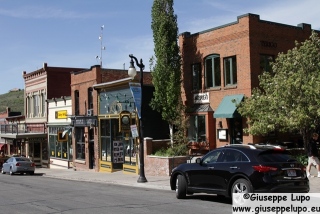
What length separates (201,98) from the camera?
2486 cm

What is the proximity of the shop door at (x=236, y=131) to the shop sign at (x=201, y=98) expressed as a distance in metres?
2.31

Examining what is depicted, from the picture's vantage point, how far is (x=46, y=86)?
4084 centimetres

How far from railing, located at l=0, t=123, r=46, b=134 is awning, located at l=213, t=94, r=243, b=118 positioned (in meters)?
23.7

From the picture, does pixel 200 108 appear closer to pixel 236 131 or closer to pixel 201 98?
pixel 201 98

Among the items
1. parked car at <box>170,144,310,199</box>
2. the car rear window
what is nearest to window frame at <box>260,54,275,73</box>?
parked car at <box>170,144,310,199</box>

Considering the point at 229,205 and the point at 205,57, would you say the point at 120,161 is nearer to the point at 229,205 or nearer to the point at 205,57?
the point at 205,57

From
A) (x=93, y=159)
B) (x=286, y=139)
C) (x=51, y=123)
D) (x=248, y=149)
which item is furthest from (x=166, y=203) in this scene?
(x=51, y=123)

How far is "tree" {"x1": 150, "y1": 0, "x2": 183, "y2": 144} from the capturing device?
24.5 metres

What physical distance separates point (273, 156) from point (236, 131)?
1123 cm

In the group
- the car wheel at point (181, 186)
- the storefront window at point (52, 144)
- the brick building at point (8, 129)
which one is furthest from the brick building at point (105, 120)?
the brick building at point (8, 129)

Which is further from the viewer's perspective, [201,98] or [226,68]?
[201,98]

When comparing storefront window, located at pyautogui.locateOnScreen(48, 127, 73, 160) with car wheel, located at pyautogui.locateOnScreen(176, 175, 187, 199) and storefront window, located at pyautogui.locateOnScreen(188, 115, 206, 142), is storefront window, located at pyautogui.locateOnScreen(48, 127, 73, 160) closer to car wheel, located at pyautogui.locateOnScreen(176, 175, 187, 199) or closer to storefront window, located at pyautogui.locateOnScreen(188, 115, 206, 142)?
storefront window, located at pyautogui.locateOnScreen(188, 115, 206, 142)

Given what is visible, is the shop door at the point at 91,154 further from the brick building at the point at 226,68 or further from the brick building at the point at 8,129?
the brick building at the point at 8,129

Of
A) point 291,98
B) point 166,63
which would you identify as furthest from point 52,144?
point 291,98
